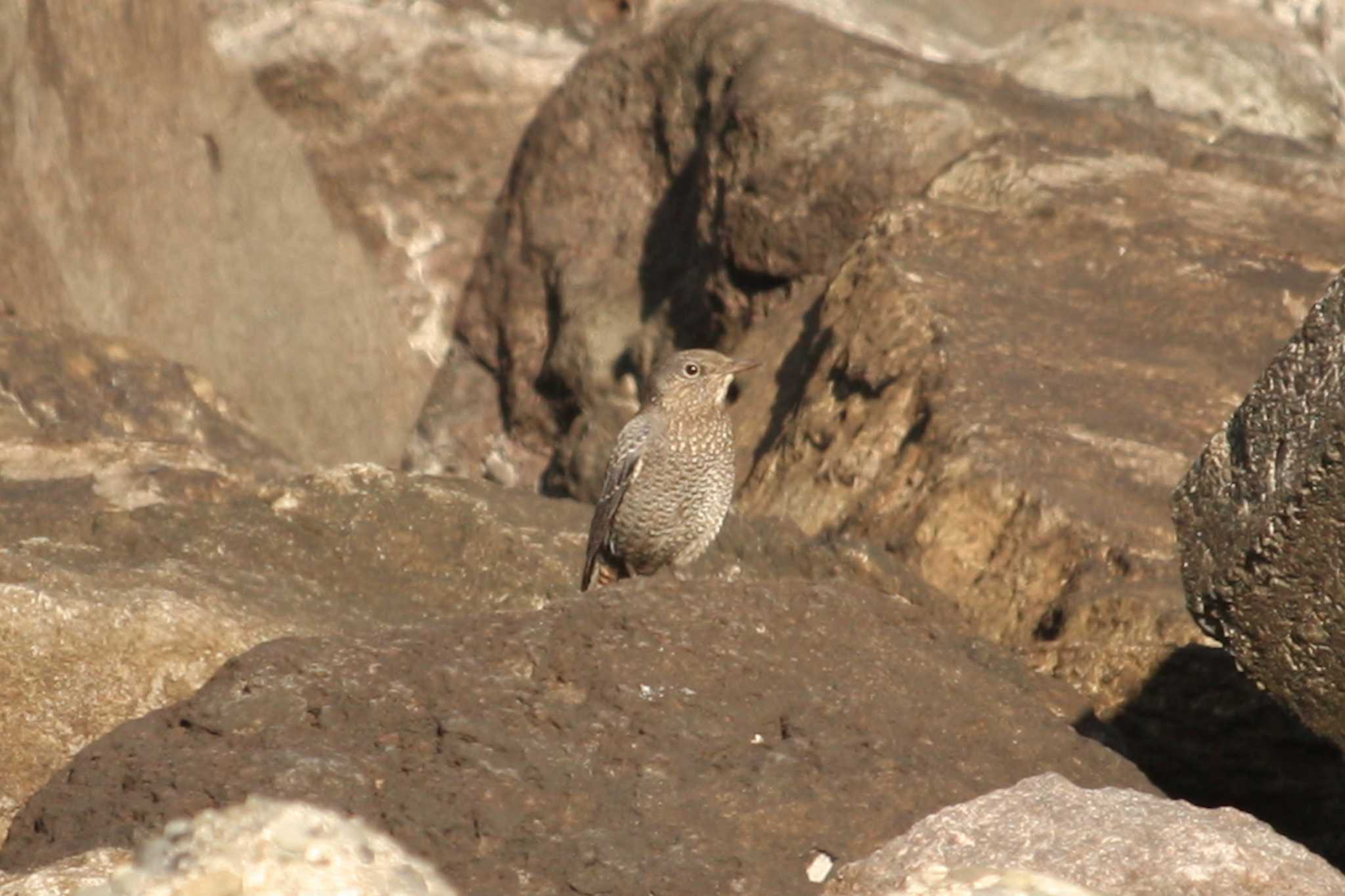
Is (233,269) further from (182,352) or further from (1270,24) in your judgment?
(1270,24)

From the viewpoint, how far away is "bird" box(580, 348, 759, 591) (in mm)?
7852

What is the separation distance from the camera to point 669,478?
7949 mm

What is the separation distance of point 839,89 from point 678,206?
5.72 ft

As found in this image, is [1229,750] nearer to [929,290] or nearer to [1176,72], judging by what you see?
[929,290]

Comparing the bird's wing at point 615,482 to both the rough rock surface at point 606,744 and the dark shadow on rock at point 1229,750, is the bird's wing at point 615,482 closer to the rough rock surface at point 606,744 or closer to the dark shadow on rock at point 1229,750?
the rough rock surface at point 606,744

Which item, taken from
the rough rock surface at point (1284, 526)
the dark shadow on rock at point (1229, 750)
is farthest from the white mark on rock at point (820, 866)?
the dark shadow on rock at point (1229, 750)

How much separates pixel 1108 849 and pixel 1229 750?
2403 millimetres

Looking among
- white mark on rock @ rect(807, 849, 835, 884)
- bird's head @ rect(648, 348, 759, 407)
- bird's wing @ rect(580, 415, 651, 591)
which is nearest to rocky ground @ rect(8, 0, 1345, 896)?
white mark on rock @ rect(807, 849, 835, 884)

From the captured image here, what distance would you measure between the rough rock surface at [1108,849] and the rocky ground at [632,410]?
0.04ft

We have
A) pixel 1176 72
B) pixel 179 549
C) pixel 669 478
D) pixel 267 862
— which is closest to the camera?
pixel 267 862

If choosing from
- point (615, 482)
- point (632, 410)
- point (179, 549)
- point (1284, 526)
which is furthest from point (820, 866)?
point (632, 410)

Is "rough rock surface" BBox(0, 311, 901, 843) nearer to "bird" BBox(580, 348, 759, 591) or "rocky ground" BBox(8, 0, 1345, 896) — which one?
"rocky ground" BBox(8, 0, 1345, 896)

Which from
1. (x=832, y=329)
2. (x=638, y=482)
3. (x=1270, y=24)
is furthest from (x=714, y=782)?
(x=1270, y=24)

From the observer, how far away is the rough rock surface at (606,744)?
502cm
